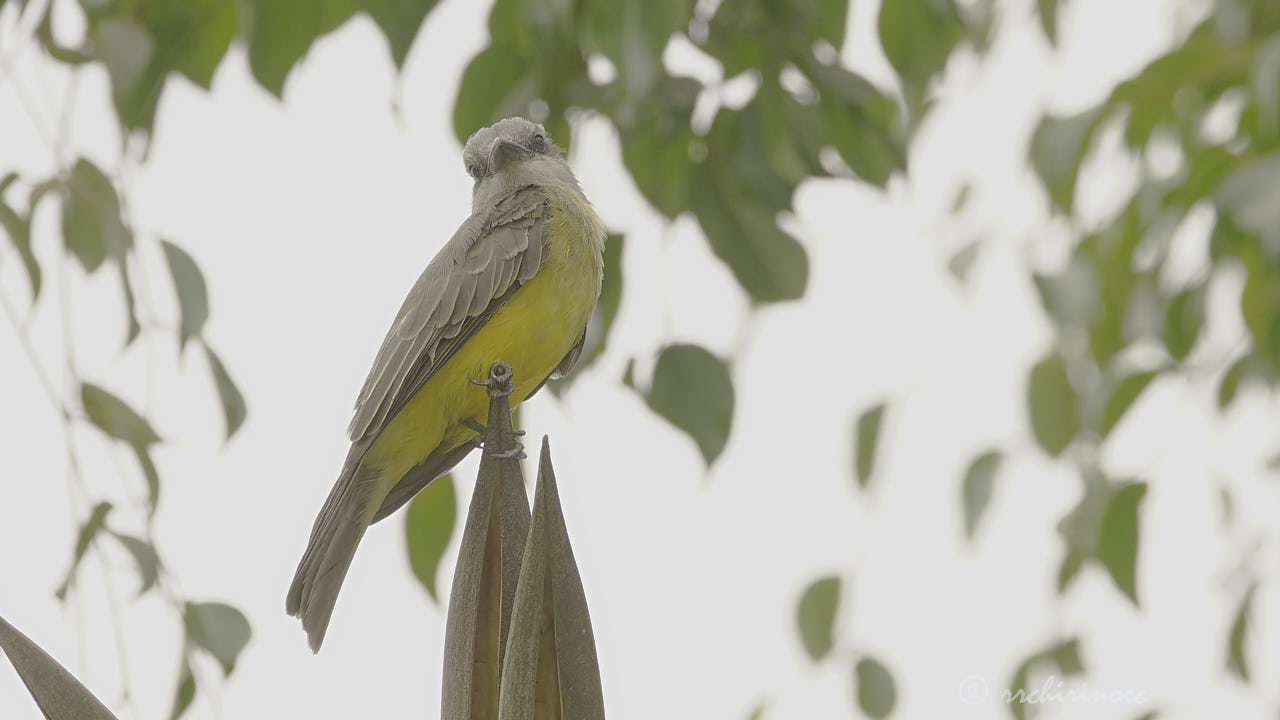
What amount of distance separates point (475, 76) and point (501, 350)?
49 centimetres

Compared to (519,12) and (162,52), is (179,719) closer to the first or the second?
(162,52)

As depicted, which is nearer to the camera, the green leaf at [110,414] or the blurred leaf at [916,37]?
the green leaf at [110,414]

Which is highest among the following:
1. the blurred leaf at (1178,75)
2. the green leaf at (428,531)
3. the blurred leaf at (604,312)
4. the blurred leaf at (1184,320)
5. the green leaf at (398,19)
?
the blurred leaf at (1178,75)

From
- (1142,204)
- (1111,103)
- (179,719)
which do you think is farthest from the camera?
(1142,204)

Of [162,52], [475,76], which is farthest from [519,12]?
[162,52]

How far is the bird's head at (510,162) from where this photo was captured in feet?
8.16

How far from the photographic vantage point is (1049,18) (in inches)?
93.0

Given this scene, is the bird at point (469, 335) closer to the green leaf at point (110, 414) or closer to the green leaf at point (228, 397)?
the green leaf at point (228, 397)

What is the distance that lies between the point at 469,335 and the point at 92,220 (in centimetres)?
61

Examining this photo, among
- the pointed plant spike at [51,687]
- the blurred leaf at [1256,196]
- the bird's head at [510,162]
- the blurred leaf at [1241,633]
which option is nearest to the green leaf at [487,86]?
the bird's head at [510,162]

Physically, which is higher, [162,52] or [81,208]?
[162,52]

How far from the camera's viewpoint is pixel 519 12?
2.04 meters

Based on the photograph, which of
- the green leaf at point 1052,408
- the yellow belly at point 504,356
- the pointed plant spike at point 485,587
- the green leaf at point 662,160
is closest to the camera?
the pointed plant spike at point 485,587

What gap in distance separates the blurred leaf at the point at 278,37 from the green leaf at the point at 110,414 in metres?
0.51
